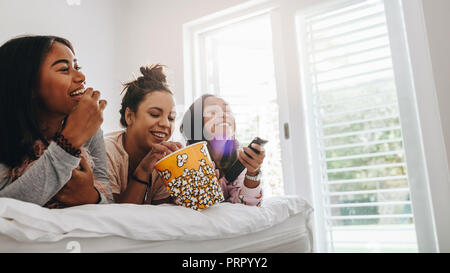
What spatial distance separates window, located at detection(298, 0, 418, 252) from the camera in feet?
4.31

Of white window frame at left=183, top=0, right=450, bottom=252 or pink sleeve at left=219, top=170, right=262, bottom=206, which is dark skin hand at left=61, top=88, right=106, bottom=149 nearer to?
pink sleeve at left=219, top=170, right=262, bottom=206

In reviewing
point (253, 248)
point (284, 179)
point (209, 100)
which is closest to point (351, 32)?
point (284, 179)

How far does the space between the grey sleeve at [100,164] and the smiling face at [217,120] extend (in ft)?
1.15

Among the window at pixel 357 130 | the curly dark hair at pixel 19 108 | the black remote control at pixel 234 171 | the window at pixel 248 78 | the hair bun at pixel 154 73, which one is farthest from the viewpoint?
the window at pixel 248 78

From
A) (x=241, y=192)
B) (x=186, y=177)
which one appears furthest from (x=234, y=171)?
(x=186, y=177)

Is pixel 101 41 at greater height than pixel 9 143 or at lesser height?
greater

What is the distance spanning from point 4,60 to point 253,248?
1.85 feet

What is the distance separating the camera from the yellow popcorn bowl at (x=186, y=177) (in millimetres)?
623

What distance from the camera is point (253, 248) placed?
64 centimetres

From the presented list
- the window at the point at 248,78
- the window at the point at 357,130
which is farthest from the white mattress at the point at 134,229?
the window at the point at 248,78

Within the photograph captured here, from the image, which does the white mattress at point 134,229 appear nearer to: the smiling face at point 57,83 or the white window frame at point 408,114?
the smiling face at point 57,83

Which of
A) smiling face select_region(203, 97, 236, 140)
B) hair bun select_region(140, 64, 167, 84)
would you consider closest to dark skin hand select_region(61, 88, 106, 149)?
hair bun select_region(140, 64, 167, 84)

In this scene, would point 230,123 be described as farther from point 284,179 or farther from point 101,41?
point 284,179

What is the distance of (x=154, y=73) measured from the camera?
789mm
